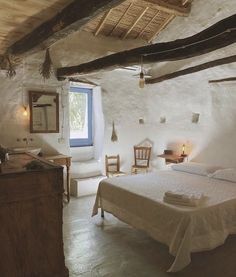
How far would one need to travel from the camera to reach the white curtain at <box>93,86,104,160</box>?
229 inches

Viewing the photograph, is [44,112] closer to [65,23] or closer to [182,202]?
[65,23]

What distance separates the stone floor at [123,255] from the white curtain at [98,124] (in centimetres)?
232

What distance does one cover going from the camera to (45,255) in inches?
89.8

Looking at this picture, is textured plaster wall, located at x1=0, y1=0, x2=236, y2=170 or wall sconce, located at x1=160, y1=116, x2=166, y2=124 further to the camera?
wall sconce, located at x1=160, y1=116, x2=166, y2=124

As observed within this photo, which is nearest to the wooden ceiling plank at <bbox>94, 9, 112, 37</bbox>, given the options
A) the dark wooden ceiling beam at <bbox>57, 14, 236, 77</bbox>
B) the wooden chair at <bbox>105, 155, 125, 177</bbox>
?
the dark wooden ceiling beam at <bbox>57, 14, 236, 77</bbox>

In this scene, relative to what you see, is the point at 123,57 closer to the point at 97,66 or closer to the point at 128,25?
the point at 97,66

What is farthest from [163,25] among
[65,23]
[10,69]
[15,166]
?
[15,166]

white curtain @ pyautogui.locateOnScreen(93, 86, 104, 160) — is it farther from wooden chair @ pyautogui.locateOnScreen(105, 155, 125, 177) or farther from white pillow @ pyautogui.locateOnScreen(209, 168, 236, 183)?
white pillow @ pyautogui.locateOnScreen(209, 168, 236, 183)

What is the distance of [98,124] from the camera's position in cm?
599

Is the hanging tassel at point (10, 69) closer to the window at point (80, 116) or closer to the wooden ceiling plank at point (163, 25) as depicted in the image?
the window at point (80, 116)

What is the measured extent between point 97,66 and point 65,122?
5.01 feet

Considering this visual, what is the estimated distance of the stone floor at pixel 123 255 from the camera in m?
2.62

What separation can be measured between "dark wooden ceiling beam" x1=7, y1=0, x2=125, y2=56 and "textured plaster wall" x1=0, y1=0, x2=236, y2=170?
5.41ft

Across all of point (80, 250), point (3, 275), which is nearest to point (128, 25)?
point (80, 250)
